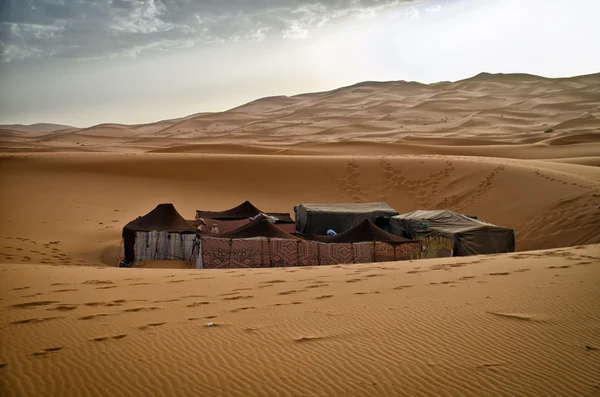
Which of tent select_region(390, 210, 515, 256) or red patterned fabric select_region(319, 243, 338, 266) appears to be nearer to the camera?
red patterned fabric select_region(319, 243, 338, 266)

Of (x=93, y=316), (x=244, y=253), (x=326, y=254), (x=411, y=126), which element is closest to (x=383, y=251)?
(x=326, y=254)

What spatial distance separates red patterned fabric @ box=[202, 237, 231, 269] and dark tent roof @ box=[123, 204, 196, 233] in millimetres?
2823

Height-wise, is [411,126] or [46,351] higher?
[411,126]

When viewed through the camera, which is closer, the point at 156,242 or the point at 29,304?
the point at 29,304

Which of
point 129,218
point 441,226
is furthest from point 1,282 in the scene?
point 129,218

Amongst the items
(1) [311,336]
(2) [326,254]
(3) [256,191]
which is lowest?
(2) [326,254]

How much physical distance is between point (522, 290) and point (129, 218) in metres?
22.0

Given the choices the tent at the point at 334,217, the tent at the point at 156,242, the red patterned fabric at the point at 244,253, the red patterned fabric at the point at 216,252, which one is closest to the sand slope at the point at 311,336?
the red patterned fabric at the point at 216,252

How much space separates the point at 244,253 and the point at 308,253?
1.96m

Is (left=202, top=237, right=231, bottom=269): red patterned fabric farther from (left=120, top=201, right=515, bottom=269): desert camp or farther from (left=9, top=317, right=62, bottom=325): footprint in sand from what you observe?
(left=9, top=317, right=62, bottom=325): footprint in sand

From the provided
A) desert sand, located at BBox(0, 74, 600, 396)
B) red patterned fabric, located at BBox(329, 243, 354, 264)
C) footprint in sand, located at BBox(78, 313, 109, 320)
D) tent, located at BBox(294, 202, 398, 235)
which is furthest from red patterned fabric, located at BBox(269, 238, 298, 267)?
footprint in sand, located at BBox(78, 313, 109, 320)

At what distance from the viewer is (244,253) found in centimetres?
1694

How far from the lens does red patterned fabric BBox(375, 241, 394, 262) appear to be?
17609mm

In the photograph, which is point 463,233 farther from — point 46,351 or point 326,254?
point 46,351
